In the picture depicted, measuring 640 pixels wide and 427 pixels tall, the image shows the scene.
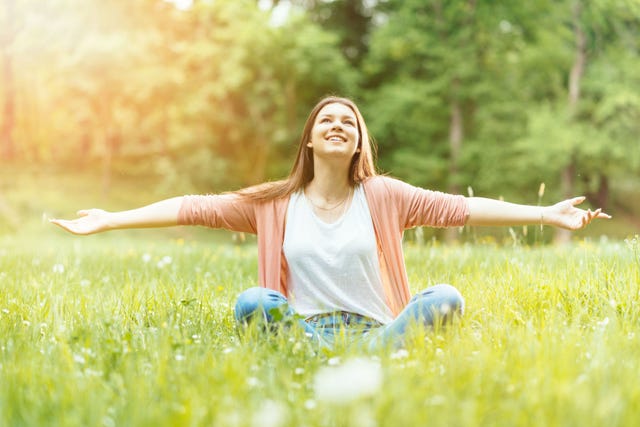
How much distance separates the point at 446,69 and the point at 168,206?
69.5 ft

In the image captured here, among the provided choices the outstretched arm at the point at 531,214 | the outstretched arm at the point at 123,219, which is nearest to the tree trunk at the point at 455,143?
the outstretched arm at the point at 531,214

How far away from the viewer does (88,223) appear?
385cm

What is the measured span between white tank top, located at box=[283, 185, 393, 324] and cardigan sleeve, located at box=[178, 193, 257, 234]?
334 millimetres

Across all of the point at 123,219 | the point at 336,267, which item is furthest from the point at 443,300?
the point at 123,219

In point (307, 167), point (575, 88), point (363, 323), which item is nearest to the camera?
point (363, 323)

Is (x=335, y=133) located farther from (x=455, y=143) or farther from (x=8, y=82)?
(x=8, y=82)

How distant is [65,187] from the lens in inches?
1161

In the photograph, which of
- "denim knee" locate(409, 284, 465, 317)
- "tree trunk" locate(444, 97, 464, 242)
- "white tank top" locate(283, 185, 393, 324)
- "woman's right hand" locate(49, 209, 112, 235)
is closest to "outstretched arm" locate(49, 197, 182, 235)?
"woman's right hand" locate(49, 209, 112, 235)

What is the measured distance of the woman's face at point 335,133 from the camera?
3.94 meters

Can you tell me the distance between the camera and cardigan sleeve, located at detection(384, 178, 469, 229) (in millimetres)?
3891

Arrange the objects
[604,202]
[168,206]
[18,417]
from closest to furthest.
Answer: [18,417]
[168,206]
[604,202]

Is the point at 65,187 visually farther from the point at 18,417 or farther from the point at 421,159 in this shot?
the point at 18,417

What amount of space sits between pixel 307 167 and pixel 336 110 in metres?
0.42

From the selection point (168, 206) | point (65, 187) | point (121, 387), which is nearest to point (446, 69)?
point (65, 187)
